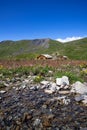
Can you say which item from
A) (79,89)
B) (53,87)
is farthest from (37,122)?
(53,87)

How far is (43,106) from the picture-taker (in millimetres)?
9719

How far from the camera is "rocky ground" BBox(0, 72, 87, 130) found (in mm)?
7930

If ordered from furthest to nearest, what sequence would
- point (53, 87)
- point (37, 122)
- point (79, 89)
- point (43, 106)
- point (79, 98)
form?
point (53, 87)
point (79, 89)
point (79, 98)
point (43, 106)
point (37, 122)

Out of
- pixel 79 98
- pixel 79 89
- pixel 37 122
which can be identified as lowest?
pixel 37 122

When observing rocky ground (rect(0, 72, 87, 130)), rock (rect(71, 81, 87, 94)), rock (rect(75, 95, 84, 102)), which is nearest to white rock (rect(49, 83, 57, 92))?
rocky ground (rect(0, 72, 87, 130))

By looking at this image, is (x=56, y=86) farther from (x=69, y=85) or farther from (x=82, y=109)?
(x=82, y=109)

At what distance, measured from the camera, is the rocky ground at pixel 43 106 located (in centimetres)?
793

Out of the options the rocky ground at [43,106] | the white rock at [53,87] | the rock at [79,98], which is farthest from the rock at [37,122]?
the white rock at [53,87]

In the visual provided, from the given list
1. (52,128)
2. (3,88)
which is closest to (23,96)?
(3,88)

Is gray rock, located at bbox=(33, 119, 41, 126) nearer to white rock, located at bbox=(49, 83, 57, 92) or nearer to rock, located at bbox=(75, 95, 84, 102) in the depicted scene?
rock, located at bbox=(75, 95, 84, 102)

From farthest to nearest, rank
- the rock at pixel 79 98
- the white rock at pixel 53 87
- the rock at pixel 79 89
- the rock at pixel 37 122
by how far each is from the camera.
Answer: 1. the white rock at pixel 53 87
2. the rock at pixel 79 89
3. the rock at pixel 79 98
4. the rock at pixel 37 122

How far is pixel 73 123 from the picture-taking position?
315 inches

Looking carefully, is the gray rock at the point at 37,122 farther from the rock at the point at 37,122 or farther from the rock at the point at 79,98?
the rock at the point at 79,98

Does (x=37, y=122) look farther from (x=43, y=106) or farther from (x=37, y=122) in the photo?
(x=43, y=106)
